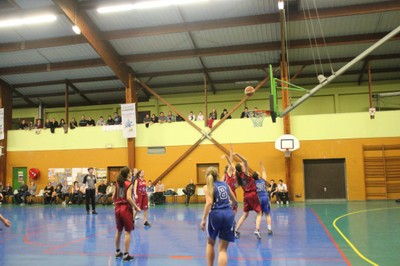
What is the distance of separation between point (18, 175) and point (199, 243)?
61.3 ft

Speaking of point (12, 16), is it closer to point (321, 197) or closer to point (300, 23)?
point (300, 23)

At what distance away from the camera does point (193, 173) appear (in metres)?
20.4

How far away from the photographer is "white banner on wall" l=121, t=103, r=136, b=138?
19.8 m

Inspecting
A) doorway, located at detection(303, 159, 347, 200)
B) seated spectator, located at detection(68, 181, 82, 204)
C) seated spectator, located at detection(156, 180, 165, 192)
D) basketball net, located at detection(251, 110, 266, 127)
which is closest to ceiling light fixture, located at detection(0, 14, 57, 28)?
seated spectator, located at detection(68, 181, 82, 204)

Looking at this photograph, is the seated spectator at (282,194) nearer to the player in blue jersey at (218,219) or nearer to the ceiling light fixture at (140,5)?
the ceiling light fixture at (140,5)

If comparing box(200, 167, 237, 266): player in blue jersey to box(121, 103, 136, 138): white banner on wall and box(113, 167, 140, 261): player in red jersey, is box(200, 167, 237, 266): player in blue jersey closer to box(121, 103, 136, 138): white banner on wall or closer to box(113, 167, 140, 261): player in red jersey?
box(113, 167, 140, 261): player in red jersey

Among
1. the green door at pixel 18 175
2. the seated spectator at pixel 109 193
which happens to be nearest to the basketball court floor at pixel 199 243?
the seated spectator at pixel 109 193

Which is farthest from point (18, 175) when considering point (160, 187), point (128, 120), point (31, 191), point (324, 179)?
point (324, 179)

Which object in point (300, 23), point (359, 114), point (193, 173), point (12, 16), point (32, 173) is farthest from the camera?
point (32, 173)

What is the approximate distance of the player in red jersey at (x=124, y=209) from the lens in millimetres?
6764

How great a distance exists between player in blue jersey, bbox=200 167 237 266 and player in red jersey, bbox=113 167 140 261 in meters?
1.98

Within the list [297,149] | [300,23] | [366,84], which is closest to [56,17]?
[300,23]

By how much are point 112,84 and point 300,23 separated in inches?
492

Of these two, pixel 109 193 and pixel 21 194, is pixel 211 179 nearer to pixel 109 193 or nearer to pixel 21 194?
pixel 109 193
